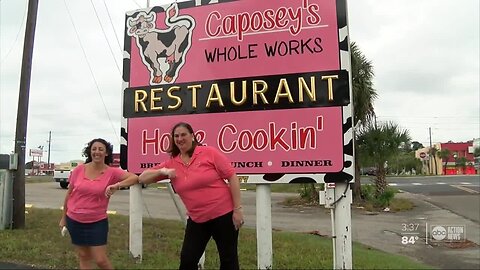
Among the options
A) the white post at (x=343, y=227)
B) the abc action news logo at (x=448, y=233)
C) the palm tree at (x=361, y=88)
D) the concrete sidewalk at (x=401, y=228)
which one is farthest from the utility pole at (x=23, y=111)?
the palm tree at (x=361, y=88)

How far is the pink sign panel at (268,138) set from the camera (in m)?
5.50

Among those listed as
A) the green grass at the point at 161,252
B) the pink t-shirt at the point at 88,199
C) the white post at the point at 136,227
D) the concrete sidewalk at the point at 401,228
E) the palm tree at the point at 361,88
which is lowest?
the concrete sidewalk at the point at 401,228

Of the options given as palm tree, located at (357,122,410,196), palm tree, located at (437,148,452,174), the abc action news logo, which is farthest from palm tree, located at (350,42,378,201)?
palm tree, located at (437,148,452,174)

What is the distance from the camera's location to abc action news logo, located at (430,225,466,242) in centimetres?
980

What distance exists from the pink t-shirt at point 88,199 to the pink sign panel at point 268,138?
70.5 inches

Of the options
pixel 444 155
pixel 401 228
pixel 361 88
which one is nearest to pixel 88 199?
pixel 401 228

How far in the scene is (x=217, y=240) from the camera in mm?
4141

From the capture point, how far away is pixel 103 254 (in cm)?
457

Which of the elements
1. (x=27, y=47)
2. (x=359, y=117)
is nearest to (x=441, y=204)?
(x=359, y=117)

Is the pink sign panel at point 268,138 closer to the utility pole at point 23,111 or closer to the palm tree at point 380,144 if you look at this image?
the utility pole at point 23,111

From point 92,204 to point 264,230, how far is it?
2219 millimetres

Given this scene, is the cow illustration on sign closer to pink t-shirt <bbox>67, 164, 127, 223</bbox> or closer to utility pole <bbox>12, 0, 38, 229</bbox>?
pink t-shirt <bbox>67, 164, 127, 223</bbox>

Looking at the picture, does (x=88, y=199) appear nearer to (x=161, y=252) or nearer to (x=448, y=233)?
(x=161, y=252)

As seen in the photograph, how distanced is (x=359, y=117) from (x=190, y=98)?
12520 millimetres
